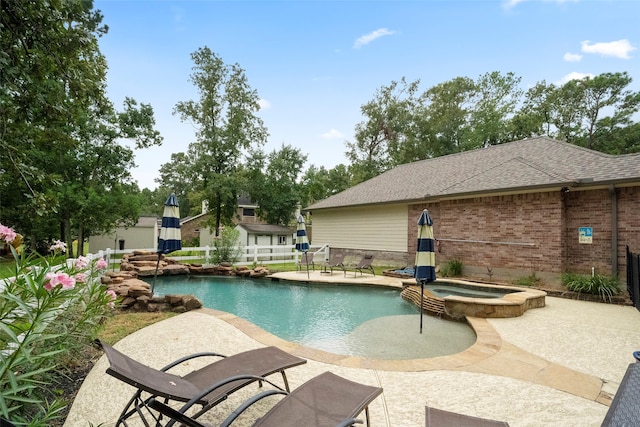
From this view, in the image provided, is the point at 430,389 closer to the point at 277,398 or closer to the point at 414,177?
the point at 277,398

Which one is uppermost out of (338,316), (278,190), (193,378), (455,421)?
(278,190)

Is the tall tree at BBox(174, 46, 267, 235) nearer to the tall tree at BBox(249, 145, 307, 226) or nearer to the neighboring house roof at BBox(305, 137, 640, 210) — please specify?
the tall tree at BBox(249, 145, 307, 226)

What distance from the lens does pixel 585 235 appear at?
31.9ft

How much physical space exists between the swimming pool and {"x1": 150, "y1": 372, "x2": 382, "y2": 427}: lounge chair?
256 centimetres

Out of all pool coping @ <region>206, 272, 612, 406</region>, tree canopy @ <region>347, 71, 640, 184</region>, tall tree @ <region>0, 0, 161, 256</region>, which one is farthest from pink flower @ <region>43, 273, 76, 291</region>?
tree canopy @ <region>347, 71, 640, 184</region>

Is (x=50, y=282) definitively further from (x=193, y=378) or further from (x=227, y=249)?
(x=227, y=249)

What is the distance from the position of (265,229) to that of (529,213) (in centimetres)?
2279

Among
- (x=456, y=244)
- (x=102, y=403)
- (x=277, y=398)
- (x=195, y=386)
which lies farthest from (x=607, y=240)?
(x=102, y=403)

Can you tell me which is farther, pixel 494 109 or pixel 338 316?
pixel 494 109

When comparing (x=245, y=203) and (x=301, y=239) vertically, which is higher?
(x=245, y=203)

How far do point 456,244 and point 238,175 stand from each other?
785 inches

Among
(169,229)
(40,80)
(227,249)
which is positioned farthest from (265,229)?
(40,80)

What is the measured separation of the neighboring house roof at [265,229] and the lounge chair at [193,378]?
26211 millimetres

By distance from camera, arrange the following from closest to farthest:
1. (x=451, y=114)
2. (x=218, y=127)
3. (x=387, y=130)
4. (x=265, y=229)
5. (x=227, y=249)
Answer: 1. (x=227, y=249)
2. (x=218, y=127)
3. (x=265, y=229)
4. (x=451, y=114)
5. (x=387, y=130)
